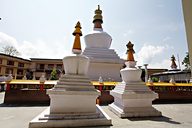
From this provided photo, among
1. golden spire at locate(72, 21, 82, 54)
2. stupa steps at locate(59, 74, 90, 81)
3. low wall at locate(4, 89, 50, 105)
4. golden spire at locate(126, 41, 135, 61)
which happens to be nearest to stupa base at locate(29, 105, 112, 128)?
stupa steps at locate(59, 74, 90, 81)

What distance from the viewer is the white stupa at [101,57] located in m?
16.3

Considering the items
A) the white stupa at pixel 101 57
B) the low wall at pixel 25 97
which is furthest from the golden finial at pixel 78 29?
the white stupa at pixel 101 57

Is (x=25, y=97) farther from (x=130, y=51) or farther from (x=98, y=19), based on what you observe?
(x=98, y=19)

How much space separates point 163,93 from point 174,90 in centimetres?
131

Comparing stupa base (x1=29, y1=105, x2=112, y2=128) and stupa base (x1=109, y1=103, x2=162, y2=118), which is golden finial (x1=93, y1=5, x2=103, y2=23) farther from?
stupa base (x1=29, y1=105, x2=112, y2=128)

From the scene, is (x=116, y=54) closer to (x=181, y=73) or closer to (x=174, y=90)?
(x=174, y=90)

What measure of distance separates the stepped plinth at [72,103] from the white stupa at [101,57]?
956 centimetres

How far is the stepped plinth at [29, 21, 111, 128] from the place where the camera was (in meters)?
4.92

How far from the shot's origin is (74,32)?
7.11 meters

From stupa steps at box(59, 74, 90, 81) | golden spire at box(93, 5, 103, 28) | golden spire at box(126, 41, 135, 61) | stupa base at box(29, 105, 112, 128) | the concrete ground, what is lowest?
the concrete ground

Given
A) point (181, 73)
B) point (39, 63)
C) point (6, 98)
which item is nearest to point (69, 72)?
point (6, 98)

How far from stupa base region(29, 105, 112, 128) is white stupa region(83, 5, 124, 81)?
10779 mm

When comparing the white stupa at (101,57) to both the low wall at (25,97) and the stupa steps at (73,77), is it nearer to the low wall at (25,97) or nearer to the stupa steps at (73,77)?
the low wall at (25,97)

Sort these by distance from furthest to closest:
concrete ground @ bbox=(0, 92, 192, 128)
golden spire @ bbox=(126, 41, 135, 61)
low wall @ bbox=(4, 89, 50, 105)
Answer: low wall @ bbox=(4, 89, 50, 105)
golden spire @ bbox=(126, 41, 135, 61)
concrete ground @ bbox=(0, 92, 192, 128)
